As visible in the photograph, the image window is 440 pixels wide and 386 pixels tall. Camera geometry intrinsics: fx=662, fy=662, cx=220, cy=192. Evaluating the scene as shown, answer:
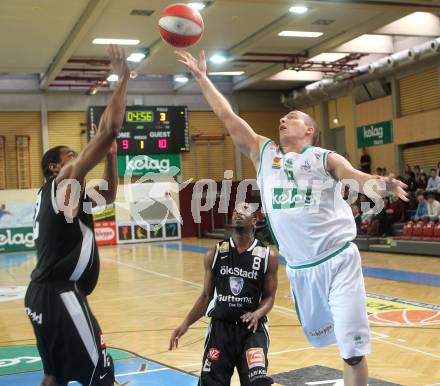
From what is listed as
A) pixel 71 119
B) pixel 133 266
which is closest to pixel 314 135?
pixel 133 266

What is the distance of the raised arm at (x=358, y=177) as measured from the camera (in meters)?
3.57

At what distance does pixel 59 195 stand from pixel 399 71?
19387 millimetres

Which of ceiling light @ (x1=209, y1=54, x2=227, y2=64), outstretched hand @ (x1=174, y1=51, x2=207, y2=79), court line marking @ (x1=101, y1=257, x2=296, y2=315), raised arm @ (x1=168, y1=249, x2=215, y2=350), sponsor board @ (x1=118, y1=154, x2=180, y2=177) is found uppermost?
ceiling light @ (x1=209, y1=54, x2=227, y2=64)

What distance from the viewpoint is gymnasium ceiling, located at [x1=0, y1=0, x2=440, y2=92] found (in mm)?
15172

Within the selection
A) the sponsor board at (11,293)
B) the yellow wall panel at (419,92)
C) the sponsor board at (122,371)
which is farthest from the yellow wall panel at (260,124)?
the sponsor board at (122,371)

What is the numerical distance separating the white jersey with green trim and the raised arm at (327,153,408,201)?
1.8 inches

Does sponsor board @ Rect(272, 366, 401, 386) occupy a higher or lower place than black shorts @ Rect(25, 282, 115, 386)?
lower

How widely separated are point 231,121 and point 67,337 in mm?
1814

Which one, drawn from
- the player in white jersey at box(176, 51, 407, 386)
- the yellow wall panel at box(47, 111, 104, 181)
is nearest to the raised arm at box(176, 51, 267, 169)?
the player in white jersey at box(176, 51, 407, 386)

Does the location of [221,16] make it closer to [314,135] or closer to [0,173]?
[0,173]

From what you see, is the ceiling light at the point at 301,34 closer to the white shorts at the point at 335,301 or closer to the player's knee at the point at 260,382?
the white shorts at the point at 335,301

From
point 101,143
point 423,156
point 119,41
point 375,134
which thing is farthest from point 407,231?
point 101,143

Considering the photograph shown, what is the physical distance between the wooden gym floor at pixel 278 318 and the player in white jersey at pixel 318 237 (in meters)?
1.80

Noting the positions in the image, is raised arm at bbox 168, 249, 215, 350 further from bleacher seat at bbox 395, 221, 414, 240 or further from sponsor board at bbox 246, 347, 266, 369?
bleacher seat at bbox 395, 221, 414, 240
